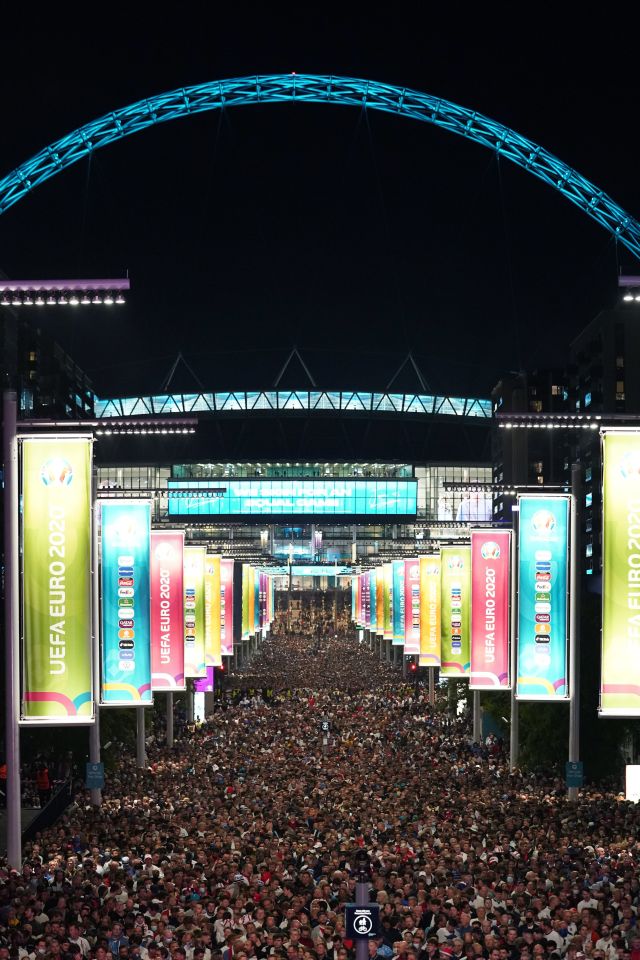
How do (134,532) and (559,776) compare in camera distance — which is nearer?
(134,532)

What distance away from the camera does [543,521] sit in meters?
30.7

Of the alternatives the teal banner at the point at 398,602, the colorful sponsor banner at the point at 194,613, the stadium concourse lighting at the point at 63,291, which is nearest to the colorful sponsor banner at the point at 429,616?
the colorful sponsor banner at the point at 194,613

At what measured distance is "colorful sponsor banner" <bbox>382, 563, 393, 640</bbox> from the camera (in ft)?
261

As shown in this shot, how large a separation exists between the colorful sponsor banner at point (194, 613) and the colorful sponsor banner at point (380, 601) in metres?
44.9

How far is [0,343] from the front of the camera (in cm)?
11462

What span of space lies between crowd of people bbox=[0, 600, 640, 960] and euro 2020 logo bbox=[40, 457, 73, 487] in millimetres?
6153

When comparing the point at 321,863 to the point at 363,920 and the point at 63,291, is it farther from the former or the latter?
the point at 63,291

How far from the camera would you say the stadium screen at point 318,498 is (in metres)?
178

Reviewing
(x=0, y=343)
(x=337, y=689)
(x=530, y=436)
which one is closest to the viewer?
(x=337, y=689)

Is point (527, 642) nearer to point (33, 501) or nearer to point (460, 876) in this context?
point (460, 876)

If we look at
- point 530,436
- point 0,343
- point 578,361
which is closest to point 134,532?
point 0,343

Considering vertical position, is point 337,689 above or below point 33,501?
below

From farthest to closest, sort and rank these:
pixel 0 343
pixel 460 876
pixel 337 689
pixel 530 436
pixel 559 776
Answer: pixel 530 436
pixel 0 343
pixel 337 689
pixel 559 776
pixel 460 876

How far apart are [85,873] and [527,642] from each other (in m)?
10.7
